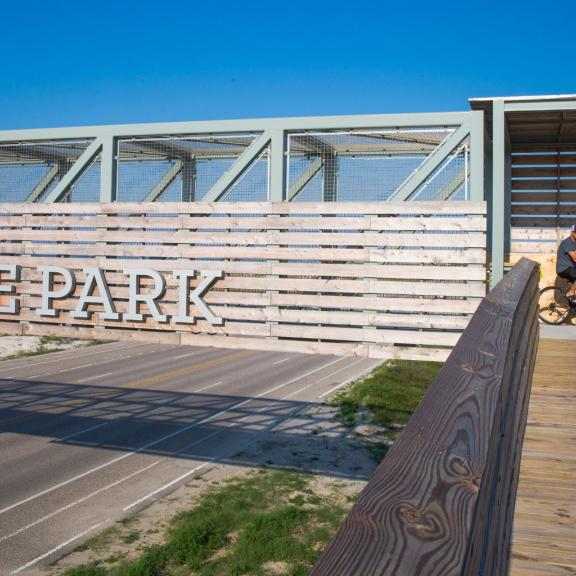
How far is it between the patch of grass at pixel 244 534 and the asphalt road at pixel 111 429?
1.56 m

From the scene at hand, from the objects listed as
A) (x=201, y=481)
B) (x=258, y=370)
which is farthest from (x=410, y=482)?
(x=258, y=370)

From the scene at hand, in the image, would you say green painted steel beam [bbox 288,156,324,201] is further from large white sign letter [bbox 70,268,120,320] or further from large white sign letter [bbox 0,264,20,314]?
large white sign letter [bbox 0,264,20,314]

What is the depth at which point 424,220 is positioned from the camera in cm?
745

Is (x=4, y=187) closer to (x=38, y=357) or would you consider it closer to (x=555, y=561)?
(x=555, y=561)

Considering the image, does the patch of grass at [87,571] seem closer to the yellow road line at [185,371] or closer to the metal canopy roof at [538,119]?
the metal canopy roof at [538,119]

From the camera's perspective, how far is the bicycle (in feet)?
46.4

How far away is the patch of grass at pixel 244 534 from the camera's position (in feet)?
35.8

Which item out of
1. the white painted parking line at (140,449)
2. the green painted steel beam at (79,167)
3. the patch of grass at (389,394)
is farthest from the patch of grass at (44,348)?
the green painted steel beam at (79,167)

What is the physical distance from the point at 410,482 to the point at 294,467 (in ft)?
49.2

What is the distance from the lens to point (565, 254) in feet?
40.6

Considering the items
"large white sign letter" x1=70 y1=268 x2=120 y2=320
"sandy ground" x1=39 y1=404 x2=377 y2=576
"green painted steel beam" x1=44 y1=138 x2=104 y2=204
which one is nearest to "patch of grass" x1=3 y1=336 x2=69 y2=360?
"sandy ground" x1=39 y1=404 x2=377 y2=576

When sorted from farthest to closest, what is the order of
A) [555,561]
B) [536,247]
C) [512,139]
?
[536,247], [512,139], [555,561]

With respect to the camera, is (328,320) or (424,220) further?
(328,320)

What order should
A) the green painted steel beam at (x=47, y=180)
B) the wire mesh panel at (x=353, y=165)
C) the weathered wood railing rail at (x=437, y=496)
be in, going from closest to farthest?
1. the weathered wood railing rail at (x=437, y=496)
2. the wire mesh panel at (x=353, y=165)
3. the green painted steel beam at (x=47, y=180)
